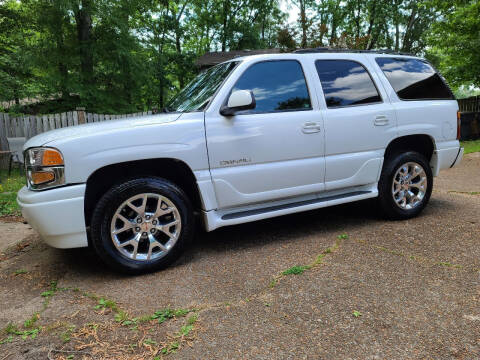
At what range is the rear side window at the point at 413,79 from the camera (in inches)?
166

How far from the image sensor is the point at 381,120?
3988 mm

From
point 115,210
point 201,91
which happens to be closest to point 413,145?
point 201,91

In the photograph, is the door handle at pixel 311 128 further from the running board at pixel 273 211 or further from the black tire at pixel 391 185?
the black tire at pixel 391 185

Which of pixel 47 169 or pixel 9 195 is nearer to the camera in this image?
pixel 47 169

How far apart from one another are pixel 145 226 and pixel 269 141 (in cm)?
140

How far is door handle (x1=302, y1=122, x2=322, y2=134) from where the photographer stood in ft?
11.8

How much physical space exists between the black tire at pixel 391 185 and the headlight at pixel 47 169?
3387mm

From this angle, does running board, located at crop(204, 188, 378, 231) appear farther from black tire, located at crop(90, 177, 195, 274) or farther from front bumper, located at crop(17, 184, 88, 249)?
front bumper, located at crop(17, 184, 88, 249)

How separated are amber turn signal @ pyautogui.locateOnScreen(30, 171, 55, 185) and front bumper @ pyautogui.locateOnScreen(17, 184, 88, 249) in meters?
0.09

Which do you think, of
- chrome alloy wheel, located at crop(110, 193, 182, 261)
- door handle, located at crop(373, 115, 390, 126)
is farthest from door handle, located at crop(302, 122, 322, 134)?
chrome alloy wheel, located at crop(110, 193, 182, 261)

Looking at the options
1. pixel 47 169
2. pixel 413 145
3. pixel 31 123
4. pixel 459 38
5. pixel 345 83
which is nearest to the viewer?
pixel 47 169

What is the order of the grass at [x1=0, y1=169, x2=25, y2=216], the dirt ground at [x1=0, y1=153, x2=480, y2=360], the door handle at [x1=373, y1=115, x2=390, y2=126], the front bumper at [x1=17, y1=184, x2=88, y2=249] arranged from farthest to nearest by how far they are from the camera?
the grass at [x1=0, y1=169, x2=25, y2=216] < the door handle at [x1=373, y1=115, x2=390, y2=126] < the front bumper at [x1=17, y1=184, x2=88, y2=249] < the dirt ground at [x1=0, y1=153, x2=480, y2=360]

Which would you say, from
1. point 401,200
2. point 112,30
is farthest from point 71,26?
point 401,200

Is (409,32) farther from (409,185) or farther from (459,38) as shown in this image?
(409,185)
